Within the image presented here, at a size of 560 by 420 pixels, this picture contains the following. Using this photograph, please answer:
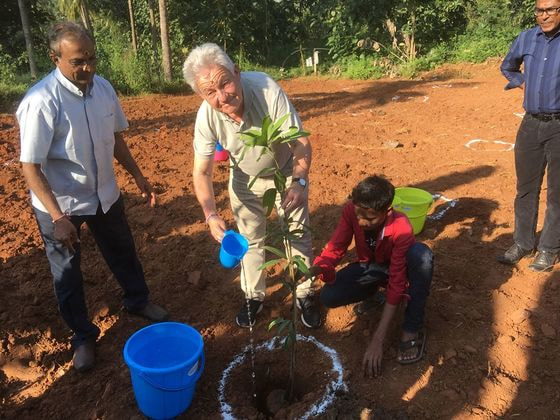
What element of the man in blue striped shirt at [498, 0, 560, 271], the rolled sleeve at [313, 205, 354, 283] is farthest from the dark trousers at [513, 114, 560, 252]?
the rolled sleeve at [313, 205, 354, 283]

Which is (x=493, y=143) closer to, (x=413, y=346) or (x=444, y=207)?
(x=444, y=207)

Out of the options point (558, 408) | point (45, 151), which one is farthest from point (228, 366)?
point (558, 408)

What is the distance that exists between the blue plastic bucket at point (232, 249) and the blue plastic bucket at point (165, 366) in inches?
17.5

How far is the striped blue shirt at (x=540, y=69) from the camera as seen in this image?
9.21 ft

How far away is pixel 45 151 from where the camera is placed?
6.95 ft

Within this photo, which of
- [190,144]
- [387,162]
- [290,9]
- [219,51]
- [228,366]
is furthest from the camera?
[290,9]

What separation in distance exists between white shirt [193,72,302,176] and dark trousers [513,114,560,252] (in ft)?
5.46

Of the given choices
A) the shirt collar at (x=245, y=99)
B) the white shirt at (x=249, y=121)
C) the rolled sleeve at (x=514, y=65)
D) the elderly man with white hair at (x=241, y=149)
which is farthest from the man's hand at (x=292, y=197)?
the rolled sleeve at (x=514, y=65)

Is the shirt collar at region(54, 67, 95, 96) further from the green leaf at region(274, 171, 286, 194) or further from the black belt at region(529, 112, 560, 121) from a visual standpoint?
the black belt at region(529, 112, 560, 121)

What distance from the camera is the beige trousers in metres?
2.62

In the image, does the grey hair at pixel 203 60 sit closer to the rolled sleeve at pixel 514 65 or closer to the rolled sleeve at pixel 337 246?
the rolled sleeve at pixel 337 246

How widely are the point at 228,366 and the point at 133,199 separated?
268 cm

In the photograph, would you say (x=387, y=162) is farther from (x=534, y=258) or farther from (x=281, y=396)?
(x=281, y=396)

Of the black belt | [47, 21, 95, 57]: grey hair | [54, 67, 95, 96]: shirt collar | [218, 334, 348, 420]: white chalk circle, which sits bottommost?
[218, 334, 348, 420]: white chalk circle
